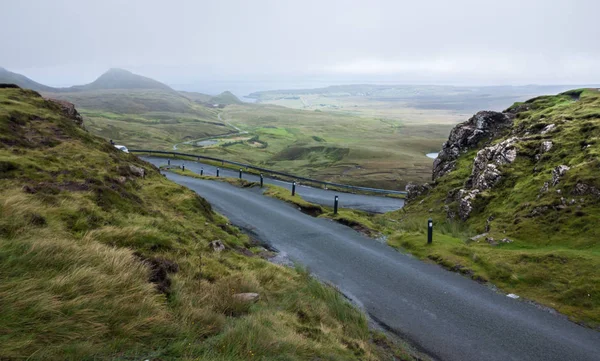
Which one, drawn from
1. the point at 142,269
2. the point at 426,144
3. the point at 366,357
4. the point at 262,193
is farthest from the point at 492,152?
the point at 426,144

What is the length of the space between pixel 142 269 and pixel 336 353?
356 cm

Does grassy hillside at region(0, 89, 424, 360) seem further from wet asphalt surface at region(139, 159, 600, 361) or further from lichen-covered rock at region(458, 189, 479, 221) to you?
lichen-covered rock at region(458, 189, 479, 221)

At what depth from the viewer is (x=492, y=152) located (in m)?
22.0

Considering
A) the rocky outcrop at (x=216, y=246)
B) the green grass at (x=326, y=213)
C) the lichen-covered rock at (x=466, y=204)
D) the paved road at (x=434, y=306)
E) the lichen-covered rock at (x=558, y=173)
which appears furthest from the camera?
the green grass at (x=326, y=213)

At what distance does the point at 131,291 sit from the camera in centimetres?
563

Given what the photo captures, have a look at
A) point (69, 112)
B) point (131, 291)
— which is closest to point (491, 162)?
point (131, 291)

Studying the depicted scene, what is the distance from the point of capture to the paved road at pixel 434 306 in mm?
8281

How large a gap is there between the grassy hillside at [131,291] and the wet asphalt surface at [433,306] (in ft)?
4.72

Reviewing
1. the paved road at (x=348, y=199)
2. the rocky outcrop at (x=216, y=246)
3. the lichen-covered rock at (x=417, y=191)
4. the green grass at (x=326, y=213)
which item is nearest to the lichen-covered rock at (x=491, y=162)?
the lichen-covered rock at (x=417, y=191)

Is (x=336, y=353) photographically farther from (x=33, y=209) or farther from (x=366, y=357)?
(x=33, y=209)

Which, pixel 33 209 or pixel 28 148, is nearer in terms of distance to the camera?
pixel 33 209

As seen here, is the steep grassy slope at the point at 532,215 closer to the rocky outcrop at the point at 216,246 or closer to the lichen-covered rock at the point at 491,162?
the lichen-covered rock at the point at 491,162

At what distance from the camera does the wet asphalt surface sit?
8.28 m

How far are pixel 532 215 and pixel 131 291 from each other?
586 inches
